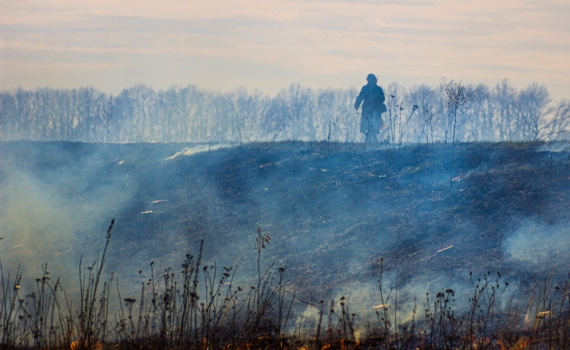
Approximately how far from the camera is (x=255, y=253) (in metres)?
13.9

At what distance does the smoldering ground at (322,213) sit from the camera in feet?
38.4

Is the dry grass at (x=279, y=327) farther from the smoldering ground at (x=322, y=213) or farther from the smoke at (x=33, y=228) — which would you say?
the smoke at (x=33, y=228)

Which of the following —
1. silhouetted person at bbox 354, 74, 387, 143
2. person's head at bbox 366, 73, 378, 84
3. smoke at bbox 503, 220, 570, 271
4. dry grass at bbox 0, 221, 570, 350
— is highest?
person's head at bbox 366, 73, 378, 84

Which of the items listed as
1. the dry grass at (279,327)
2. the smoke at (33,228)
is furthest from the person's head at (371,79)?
the dry grass at (279,327)

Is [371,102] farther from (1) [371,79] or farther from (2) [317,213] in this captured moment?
(2) [317,213]

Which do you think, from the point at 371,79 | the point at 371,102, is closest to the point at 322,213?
the point at 371,102

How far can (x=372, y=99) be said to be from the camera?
58.5 ft

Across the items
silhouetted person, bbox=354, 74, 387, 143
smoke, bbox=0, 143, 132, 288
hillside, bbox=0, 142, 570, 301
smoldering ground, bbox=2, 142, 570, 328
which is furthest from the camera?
silhouetted person, bbox=354, 74, 387, 143

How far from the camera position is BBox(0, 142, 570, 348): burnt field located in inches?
462

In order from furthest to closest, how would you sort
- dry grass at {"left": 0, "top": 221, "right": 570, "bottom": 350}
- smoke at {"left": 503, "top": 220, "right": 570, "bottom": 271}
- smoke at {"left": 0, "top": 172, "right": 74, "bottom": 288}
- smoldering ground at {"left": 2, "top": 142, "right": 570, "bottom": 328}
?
smoke at {"left": 0, "top": 172, "right": 74, "bottom": 288}
smoldering ground at {"left": 2, "top": 142, "right": 570, "bottom": 328}
smoke at {"left": 503, "top": 220, "right": 570, "bottom": 271}
dry grass at {"left": 0, "top": 221, "right": 570, "bottom": 350}

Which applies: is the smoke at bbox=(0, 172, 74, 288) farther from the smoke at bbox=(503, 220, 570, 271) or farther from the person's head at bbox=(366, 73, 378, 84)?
the smoke at bbox=(503, 220, 570, 271)

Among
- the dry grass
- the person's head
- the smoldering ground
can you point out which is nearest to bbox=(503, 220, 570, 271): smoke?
the smoldering ground

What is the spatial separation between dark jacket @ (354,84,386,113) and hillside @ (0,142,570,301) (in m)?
1.07

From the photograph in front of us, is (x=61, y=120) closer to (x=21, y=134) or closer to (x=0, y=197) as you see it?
(x=21, y=134)
